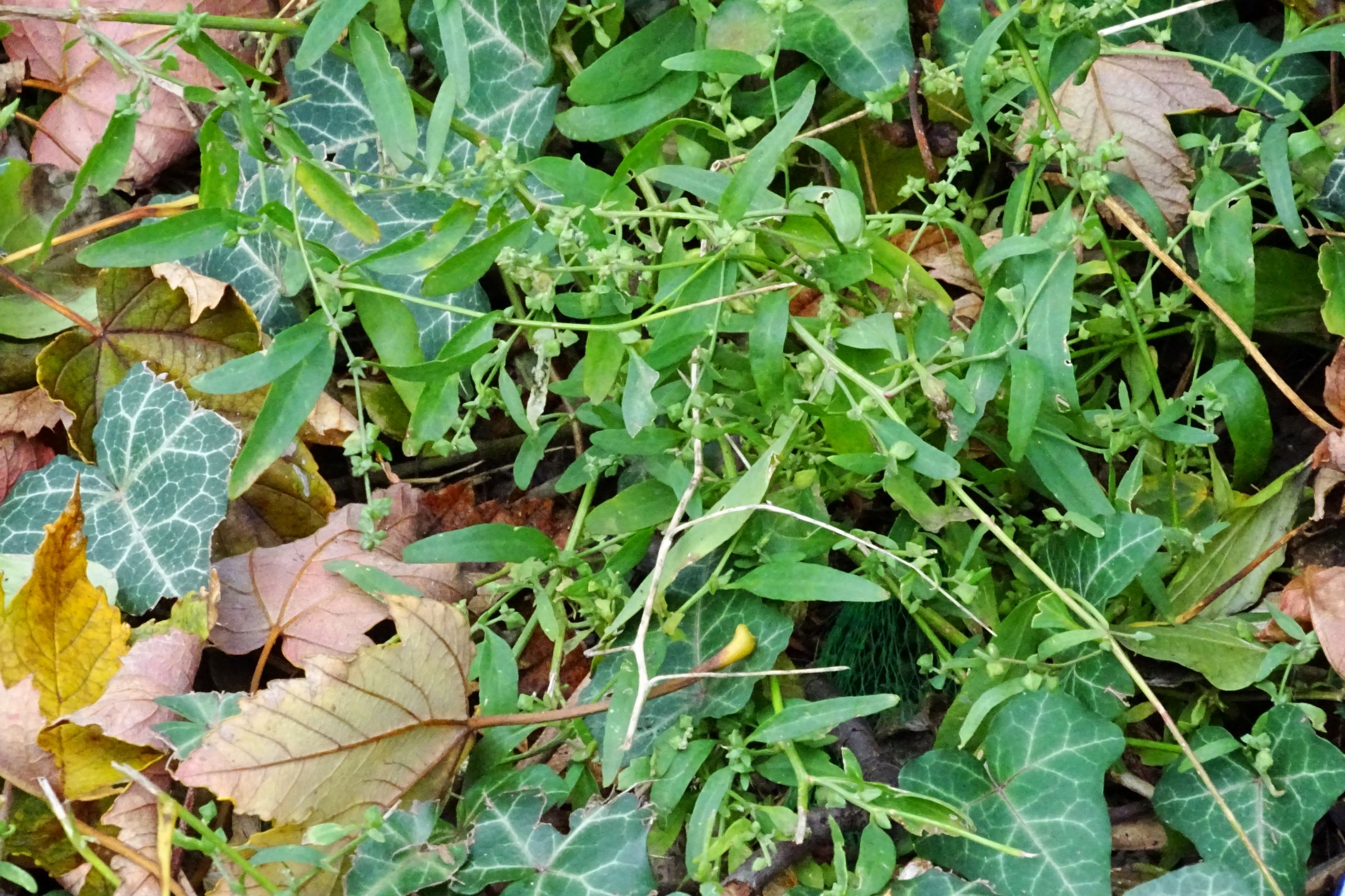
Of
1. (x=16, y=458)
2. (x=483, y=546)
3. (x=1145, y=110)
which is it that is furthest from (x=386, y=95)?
(x=1145, y=110)

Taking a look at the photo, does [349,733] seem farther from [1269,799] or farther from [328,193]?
[1269,799]

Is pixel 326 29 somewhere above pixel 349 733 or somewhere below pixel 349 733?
above

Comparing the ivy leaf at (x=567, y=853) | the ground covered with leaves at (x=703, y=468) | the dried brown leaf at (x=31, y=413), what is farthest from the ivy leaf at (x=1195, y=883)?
the dried brown leaf at (x=31, y=413)

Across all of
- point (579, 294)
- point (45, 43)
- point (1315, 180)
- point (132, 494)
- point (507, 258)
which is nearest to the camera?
point (507, 258)

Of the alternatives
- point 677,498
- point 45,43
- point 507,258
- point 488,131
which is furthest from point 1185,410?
point 45,43

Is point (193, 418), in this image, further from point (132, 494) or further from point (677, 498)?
point (677, 498)

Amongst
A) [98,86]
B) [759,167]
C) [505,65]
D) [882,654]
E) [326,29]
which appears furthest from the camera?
[98,86]

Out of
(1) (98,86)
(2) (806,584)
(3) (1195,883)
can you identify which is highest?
(1) (98,86)
